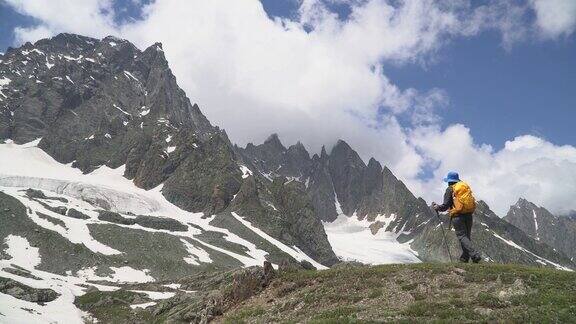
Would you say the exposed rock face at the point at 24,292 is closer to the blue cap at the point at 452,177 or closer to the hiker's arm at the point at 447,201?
the hiker's arm at the point at 447,201

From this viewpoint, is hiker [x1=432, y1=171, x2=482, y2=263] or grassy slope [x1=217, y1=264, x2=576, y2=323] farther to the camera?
hiker [x1=432, y1=171, x2=482, y2=263]

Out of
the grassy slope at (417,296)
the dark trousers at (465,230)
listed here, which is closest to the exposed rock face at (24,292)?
the grassy slope at (417,296)

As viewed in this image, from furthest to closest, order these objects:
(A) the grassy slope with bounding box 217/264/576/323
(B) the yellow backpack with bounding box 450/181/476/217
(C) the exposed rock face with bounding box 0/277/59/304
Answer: (C) the exposed rock face with bounding box 0/277/59/304, (B) the yellow backpack with bounding box 450/181/476/217, (A) the grassy slope with bounding box 217/264/576/323

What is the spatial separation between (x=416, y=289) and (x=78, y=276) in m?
118

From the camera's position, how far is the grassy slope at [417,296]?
19922 millimetres

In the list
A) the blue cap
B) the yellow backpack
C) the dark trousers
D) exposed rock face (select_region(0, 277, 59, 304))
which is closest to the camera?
the yellow backpack

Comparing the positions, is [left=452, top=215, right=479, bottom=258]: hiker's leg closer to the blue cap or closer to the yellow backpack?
the yellow backpack

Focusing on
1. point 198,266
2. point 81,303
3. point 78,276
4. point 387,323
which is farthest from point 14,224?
point 387,323

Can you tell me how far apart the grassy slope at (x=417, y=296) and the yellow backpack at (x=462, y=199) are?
348cm

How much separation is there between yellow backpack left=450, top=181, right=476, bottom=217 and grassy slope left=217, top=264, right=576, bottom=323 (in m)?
3.48

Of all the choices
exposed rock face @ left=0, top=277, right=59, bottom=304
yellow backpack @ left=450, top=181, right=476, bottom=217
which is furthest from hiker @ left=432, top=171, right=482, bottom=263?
exposed rock face @ left=0, top=277, right=59, bottom=304

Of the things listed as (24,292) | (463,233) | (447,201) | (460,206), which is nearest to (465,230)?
(463,233)

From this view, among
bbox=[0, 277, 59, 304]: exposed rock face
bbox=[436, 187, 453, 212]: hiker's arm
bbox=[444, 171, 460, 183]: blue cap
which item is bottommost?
bbox=[0, 277, 59, 304]: exposed rock face

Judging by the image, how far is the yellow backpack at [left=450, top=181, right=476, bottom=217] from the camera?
81.7ft
